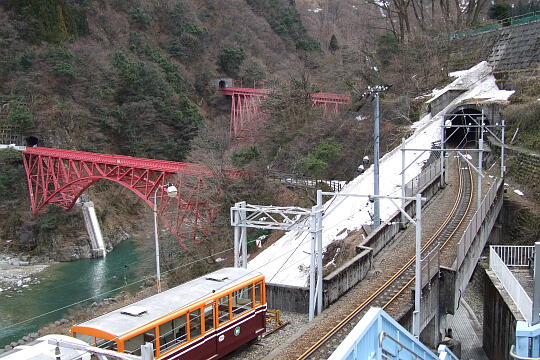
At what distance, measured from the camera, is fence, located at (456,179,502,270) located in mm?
14422

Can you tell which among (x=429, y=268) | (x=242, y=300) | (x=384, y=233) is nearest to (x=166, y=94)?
(x=384, y=233)

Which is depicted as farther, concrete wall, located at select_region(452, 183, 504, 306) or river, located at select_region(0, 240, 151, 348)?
river, located at select_region(0, 240, 151, 348)

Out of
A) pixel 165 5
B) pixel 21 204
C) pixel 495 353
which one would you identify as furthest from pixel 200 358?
pixel 165 5

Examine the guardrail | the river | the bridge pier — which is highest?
the guardrail

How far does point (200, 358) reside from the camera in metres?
10.1

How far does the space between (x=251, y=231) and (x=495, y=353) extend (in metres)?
13.6

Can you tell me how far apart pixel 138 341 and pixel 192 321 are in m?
1.30

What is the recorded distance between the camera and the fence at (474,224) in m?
14.4

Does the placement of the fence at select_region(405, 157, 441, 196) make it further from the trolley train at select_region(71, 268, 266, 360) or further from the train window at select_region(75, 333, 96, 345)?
the train window at select_region(75, 333, 96, 345)

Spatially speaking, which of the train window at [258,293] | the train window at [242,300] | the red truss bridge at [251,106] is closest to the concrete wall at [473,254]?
the train window at [258,293]

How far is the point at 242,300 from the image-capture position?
11.4 m

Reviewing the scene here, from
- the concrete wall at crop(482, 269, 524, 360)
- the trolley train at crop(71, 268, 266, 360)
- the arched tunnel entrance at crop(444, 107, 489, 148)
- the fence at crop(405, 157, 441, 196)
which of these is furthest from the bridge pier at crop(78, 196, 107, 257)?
the trolley train at crop(71, 268, 266, 360)

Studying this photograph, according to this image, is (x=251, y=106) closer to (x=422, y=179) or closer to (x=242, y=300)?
(x=422, y=179)

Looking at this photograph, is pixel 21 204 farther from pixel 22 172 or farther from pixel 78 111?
pixel 78 111
